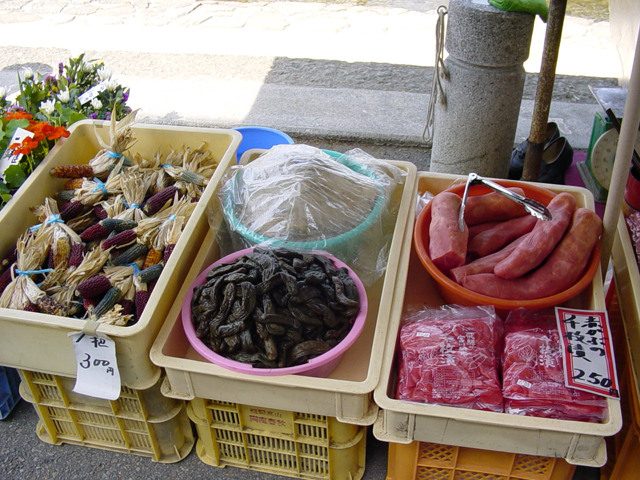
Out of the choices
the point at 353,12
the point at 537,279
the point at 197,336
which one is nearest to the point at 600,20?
the point at 353,12

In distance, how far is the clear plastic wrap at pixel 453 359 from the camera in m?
1.65

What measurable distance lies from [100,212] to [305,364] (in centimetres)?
118

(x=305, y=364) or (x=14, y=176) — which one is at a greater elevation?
(x=14, y=176)

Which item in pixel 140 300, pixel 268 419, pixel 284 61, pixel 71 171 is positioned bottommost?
pixel 284 61

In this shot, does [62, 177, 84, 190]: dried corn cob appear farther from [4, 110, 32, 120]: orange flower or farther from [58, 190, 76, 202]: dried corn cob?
[4, 110, 32, 120]: orange flower

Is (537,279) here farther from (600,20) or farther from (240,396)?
(600,20)

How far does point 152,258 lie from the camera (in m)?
2.14

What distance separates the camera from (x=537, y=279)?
6.23ft

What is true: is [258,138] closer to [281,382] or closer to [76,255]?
[76,255]

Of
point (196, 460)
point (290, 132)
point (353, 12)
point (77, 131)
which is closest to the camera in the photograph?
point (196, 460)

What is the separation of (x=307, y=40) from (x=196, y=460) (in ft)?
15.7

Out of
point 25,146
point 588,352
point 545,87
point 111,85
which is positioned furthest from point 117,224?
point 545,87

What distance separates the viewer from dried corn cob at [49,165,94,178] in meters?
2.44

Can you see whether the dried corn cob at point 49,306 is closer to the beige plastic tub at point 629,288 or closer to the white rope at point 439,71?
the beige plastic tub at point 629,288
